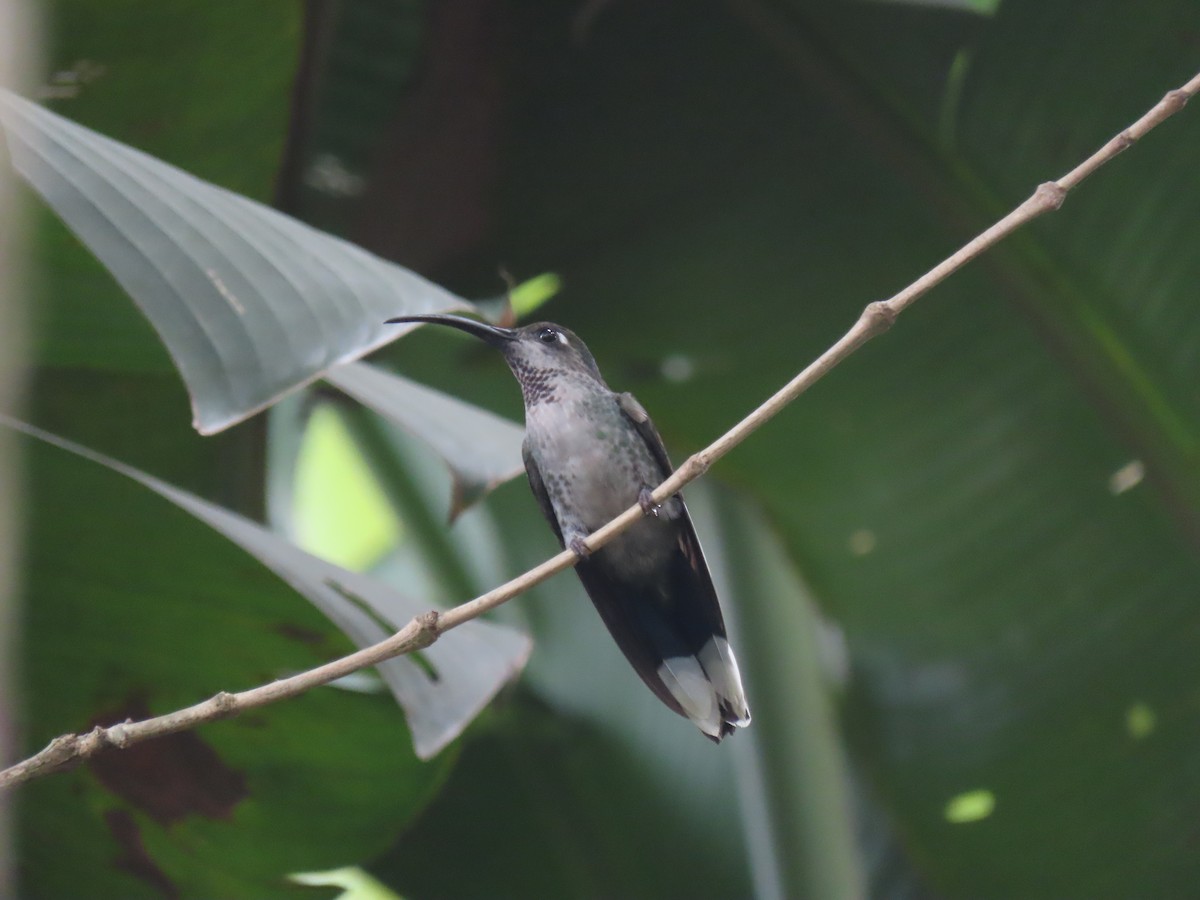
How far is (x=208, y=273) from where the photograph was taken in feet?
4.02

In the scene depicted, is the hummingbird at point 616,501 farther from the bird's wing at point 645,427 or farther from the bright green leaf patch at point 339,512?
the bright green leaf patch at point 339,512

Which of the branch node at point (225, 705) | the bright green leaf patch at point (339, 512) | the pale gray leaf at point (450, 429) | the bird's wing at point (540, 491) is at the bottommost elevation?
the branch node at point (225, 705)

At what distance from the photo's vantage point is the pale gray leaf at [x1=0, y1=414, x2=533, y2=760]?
143 centimetres

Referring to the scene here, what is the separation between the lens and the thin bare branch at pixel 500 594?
1041mm

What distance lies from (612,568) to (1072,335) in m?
1.03

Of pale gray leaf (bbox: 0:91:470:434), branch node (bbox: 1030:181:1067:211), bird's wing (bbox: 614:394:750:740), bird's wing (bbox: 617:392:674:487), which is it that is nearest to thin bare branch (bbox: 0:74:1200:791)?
branch node (bbox: 1030:181:1067:211)

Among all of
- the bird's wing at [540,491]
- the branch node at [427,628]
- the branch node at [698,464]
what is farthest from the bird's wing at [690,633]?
the branch node at [427,628]

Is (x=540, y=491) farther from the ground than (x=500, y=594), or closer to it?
farther from the ground

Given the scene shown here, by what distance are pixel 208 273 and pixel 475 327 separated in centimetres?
90

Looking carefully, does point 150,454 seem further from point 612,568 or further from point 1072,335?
point 1072,335

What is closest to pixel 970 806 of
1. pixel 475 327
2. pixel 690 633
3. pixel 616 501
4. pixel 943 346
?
pixel 690 633

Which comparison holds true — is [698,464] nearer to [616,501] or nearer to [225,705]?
[225,705]

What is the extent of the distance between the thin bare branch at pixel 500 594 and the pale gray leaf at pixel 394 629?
26 cm

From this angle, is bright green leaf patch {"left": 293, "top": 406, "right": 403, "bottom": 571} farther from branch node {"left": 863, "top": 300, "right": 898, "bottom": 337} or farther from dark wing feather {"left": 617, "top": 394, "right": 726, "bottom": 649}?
branch node {"left": 863, "top": 300, "right": 898, "bottom": 337}
